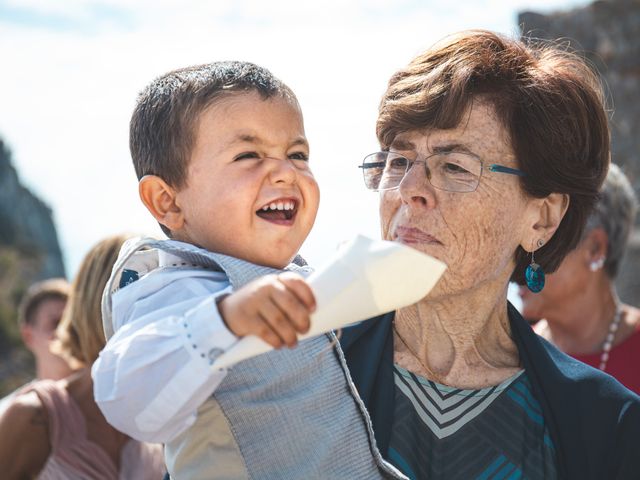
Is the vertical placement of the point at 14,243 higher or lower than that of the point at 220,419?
lower

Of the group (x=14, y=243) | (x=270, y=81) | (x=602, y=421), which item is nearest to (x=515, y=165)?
(x=602, y=421)

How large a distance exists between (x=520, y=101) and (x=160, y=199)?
142 centimetres

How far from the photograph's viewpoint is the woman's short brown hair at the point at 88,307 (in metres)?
4.41

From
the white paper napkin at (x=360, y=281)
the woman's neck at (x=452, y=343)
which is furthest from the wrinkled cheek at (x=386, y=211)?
the white paper napkin at (x=360, y=281)

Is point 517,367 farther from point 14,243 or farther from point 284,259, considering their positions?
point 14,243

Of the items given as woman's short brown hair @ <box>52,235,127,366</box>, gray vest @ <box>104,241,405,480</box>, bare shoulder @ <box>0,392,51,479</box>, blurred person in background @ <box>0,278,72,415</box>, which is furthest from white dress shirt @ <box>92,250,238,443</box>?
blurred person in background @ <box>0,278,72,415</box>

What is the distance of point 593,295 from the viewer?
5.16 metres

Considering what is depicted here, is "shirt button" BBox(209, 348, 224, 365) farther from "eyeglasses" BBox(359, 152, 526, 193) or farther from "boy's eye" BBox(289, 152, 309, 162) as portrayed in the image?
"eyeglasses" BBox(359, 152, 526, 193)

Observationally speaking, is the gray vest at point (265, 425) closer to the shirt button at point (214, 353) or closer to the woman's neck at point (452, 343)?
the shirt button at point (214, 353)

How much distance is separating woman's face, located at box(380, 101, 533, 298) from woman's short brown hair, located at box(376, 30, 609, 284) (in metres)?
0.05

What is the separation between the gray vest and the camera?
7.28 feet

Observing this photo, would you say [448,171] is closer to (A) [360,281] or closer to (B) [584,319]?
(A) [360,281]

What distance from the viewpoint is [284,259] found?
2.39 m

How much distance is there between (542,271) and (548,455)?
0.85m
